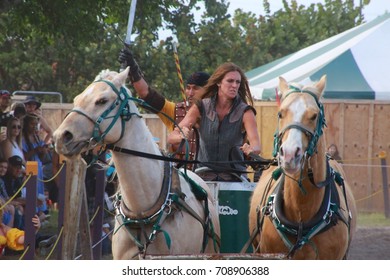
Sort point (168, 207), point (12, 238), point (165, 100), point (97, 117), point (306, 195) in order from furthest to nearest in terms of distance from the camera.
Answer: point (12, 238), point (165, 100), point (306, 195), point (168, 207), point (97, 117)

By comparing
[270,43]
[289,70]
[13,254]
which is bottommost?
[13,254]

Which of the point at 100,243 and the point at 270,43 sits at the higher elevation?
the point at 270,43

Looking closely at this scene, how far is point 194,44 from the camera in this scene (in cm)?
2316

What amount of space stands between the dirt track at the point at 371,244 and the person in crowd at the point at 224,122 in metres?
4.77

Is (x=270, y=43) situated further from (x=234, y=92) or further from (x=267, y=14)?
(x=234, y=92)

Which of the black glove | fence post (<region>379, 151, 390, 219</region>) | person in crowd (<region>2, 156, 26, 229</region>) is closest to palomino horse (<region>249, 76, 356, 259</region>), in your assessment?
the black glove

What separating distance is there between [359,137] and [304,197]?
12.8 metres

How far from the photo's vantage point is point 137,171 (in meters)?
6.43

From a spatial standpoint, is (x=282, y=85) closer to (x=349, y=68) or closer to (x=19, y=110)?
(x=19, y=110)

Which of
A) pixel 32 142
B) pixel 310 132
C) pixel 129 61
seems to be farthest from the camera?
pixel 32 142

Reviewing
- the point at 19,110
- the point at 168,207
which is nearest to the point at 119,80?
the point at 168,207

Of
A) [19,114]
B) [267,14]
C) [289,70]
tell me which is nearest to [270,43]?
[267,14]

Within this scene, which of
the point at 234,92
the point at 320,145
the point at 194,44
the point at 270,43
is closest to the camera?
the point at 320,145

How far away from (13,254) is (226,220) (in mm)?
2832
